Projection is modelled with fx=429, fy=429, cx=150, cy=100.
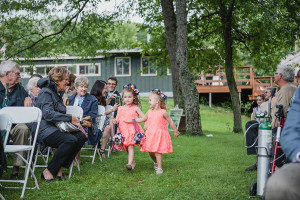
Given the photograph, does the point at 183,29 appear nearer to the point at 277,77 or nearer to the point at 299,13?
the point at 299,13

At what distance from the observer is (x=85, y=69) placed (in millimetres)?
35156

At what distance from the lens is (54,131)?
6.40 metres

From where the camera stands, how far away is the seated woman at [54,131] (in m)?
6.33

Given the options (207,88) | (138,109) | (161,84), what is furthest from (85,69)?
(138,109)

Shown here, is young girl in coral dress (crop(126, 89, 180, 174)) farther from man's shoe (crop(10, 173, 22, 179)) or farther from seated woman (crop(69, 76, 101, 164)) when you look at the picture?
man's shoe (crop(10, 173, 22, 179))

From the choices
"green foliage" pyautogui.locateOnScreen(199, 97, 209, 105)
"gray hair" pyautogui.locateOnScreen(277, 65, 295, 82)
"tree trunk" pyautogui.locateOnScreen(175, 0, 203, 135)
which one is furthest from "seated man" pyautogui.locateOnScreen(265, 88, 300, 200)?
"green foliage" pyautogui.locateOnScreen(199, 97, 209, 105)

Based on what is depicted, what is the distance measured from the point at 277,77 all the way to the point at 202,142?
633 centimetres

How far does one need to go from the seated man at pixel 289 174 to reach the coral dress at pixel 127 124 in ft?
16.7

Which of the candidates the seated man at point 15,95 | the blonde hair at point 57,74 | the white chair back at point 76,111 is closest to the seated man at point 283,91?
the white chair back at point 76,111

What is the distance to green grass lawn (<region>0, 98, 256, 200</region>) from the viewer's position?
5.55m

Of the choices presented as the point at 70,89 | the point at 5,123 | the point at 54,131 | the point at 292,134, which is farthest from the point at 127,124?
the point at 292,134

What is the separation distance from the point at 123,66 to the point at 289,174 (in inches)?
1268

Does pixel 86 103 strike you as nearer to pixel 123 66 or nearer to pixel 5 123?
pixel 5 123

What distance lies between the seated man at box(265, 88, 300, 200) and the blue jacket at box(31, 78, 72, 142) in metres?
4.34
